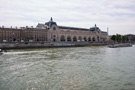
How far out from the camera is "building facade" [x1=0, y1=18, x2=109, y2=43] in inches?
2943

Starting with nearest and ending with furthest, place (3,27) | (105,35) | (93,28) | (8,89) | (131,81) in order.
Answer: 1. (8,89)
2. (131,81)
3. (3,27)
4. (93,28)
5. (105,35)

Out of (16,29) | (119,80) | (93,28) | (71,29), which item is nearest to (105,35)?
(93,28)

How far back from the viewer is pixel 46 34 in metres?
87.6

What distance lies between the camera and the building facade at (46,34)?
7475 centimetres

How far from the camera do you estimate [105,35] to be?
138 m

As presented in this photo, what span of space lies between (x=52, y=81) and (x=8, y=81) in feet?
14.2

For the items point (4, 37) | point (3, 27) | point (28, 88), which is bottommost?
point (28, 88)

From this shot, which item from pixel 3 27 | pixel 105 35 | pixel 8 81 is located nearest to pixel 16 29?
pixel 3 27

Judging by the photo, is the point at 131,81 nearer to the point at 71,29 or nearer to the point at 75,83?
the point at 75,83

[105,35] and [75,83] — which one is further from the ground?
[105,35]

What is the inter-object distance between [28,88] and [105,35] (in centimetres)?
13329

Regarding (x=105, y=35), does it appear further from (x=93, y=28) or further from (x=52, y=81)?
(x=52, y=81)

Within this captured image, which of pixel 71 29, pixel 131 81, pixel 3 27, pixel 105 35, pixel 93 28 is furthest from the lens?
pixel 105 35

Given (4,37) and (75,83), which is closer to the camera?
(75,83)
